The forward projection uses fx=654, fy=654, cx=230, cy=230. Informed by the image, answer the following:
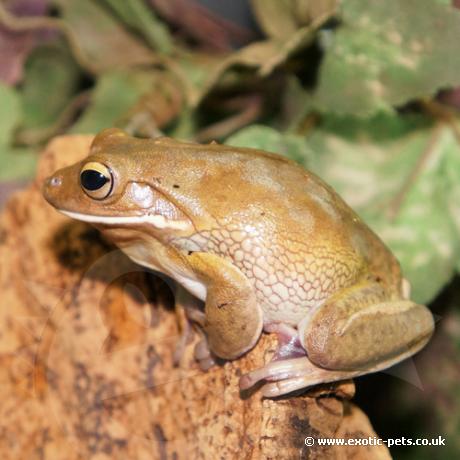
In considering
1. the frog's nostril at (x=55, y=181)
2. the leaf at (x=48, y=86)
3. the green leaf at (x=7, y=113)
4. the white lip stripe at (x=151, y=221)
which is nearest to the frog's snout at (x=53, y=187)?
the frog's nostril at (x=55, y=181)

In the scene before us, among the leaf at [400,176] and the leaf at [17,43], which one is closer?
the leaf at [400,176]

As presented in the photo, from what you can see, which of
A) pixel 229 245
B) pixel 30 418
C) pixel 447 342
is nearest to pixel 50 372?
pixel 30 418

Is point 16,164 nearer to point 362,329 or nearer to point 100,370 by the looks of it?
point 100,370

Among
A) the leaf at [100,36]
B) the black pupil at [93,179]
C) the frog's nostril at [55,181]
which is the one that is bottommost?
the leaf at [100,36]

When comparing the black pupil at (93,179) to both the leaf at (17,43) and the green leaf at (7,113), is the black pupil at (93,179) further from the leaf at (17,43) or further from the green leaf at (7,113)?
the leaf at (17,43)

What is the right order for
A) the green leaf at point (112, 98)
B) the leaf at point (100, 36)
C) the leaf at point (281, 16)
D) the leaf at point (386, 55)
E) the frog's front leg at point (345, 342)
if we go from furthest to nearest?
the leaf at point (100, 36) < the green leaf at point (112, 98) < the leaf at point (281, 16) < the leaf at point (386, 55) < the frog's front leg at point (345, 342)

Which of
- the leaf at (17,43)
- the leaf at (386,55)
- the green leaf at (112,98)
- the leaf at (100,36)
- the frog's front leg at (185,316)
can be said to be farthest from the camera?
the leaf at (17,43)

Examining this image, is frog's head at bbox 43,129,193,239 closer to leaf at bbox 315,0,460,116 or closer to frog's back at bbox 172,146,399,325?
frog's back at bbox 172,146,399,325
